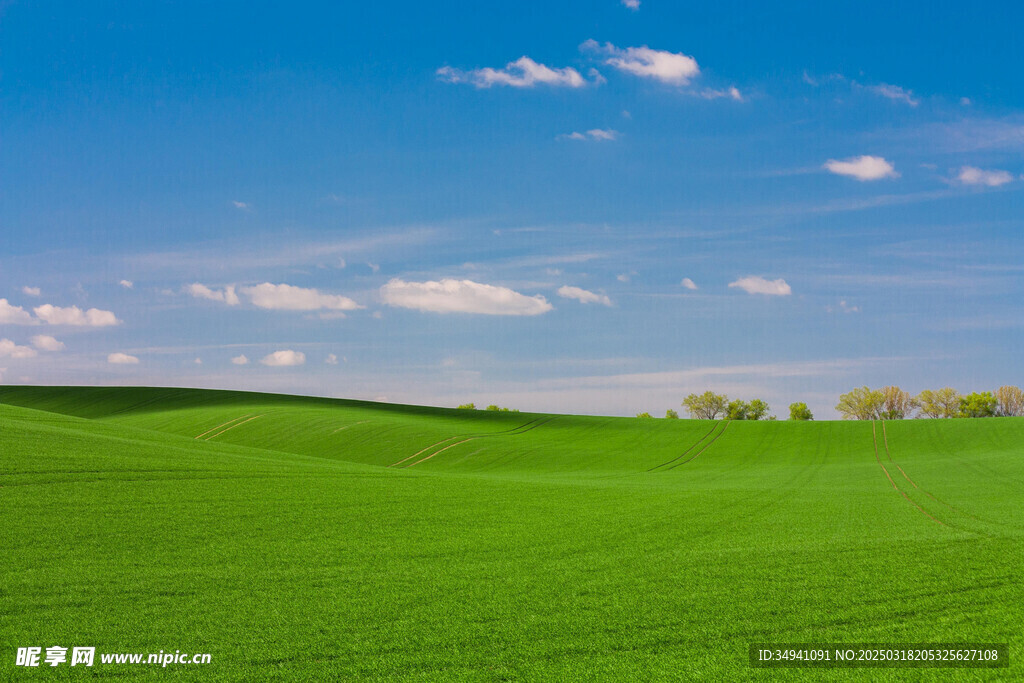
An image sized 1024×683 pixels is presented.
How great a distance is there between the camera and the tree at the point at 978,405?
11169 centimetres

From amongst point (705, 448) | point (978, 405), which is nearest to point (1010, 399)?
point (978, 405)

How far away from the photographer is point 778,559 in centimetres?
1133

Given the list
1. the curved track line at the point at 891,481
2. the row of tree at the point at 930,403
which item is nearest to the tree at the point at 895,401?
the row of tree at the point at 930,403

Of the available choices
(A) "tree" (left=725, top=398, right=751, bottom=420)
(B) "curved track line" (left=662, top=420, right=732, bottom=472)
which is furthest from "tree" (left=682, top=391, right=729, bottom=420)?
(B) "curved track line" (left=662, top=420, right=732, bottom=472)

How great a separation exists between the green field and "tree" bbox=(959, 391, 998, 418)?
104225mm

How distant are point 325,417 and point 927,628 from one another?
50914 millimetres

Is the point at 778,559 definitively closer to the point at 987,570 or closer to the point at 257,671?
the point at 987,570

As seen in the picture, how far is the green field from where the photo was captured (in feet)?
23.9

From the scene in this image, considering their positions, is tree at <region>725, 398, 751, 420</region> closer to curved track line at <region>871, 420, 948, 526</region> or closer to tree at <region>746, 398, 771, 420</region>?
tree at <region>746, 398, 771, 420</region>

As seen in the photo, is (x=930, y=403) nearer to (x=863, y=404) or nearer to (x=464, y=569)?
(x=863, y=404)

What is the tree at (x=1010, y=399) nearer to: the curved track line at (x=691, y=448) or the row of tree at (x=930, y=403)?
the row of tree at (x=930, y=403)

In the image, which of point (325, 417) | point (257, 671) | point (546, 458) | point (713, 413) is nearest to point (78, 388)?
point (325, 417)

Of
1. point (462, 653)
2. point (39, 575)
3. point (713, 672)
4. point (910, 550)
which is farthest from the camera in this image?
point (910, 550)

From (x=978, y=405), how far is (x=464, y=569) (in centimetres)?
12743
